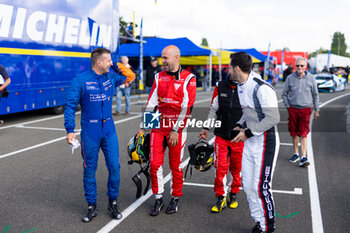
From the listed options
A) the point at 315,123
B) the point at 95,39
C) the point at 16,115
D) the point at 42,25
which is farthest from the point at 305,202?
the point at 16,115

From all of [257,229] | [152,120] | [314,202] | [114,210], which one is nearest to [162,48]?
[152,120]

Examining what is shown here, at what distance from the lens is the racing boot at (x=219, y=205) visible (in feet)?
13.6

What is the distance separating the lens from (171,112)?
4.11m

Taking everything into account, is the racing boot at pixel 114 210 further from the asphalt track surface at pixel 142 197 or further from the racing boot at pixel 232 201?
the racing boot at pixel 232 201

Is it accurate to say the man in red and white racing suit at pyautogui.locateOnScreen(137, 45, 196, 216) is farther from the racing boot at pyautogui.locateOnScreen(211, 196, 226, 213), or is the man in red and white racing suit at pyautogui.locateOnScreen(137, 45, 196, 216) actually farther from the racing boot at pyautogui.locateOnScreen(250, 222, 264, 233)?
the racing boot at pyautogui.locateOnScreen(250, 222, 264, 233)

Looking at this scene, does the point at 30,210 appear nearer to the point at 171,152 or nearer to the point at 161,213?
the point at 161,213

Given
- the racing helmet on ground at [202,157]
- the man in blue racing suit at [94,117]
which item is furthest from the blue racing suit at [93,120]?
the racing helmet on ground at [202,157]

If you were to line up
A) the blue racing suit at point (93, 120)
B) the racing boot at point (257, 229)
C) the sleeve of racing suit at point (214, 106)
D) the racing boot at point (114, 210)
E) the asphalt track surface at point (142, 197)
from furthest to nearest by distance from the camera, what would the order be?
the sleeve of racing suit at point (214, 106) → the racing boot at point (114, 210) → the asphalt track surface at point (142, 197) → the blue racing suit at point (93, 120) → the racing boot at point (257, 229)

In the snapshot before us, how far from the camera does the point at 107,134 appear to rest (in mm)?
3893

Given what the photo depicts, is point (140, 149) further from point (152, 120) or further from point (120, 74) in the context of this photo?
point (120, 74)

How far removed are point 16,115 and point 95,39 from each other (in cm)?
379

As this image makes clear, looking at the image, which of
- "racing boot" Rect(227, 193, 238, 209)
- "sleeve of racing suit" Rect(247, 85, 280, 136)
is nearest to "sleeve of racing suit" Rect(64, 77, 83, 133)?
"sleeve of racing suit" Rect(247, 85, 280, 136)

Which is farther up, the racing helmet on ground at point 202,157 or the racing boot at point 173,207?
the racing helmet on ground at point 202,157

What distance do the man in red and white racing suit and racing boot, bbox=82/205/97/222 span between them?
2.16ft
